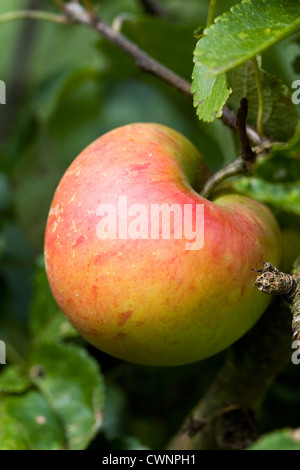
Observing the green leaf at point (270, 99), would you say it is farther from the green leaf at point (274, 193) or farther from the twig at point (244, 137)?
the green leaf at point (274, 193)

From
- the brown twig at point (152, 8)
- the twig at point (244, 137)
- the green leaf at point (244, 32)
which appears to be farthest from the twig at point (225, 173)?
the brown twig at point (152, 8)

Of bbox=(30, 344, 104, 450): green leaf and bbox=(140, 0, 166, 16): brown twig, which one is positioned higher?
bbox=(140, 0, 166, 16): brown twig

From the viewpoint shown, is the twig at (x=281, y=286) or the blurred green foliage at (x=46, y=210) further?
the blurred green foliage at (x=46, y=210)

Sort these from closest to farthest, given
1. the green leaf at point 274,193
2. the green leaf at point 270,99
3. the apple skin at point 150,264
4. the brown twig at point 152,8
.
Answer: the green leaf at point 274,193, the apple skin at point 150,264, the green leaf at point 270,99, the brown twig at point 152,8

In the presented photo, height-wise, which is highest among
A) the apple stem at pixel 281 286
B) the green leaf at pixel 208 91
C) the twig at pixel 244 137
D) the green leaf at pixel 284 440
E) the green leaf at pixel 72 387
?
the green leaf at pixel 208 91

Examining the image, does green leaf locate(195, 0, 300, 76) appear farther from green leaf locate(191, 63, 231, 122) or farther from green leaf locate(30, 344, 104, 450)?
green leaf locate(30, 344, 104, 450)

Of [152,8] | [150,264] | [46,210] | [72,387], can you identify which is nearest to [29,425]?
[72,387]

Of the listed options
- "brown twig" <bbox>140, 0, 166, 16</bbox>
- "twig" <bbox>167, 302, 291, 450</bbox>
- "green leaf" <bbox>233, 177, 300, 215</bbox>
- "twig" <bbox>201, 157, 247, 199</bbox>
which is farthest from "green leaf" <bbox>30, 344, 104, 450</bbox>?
"brown twig" <bbox>140, 0, 166, 16</bbox>
